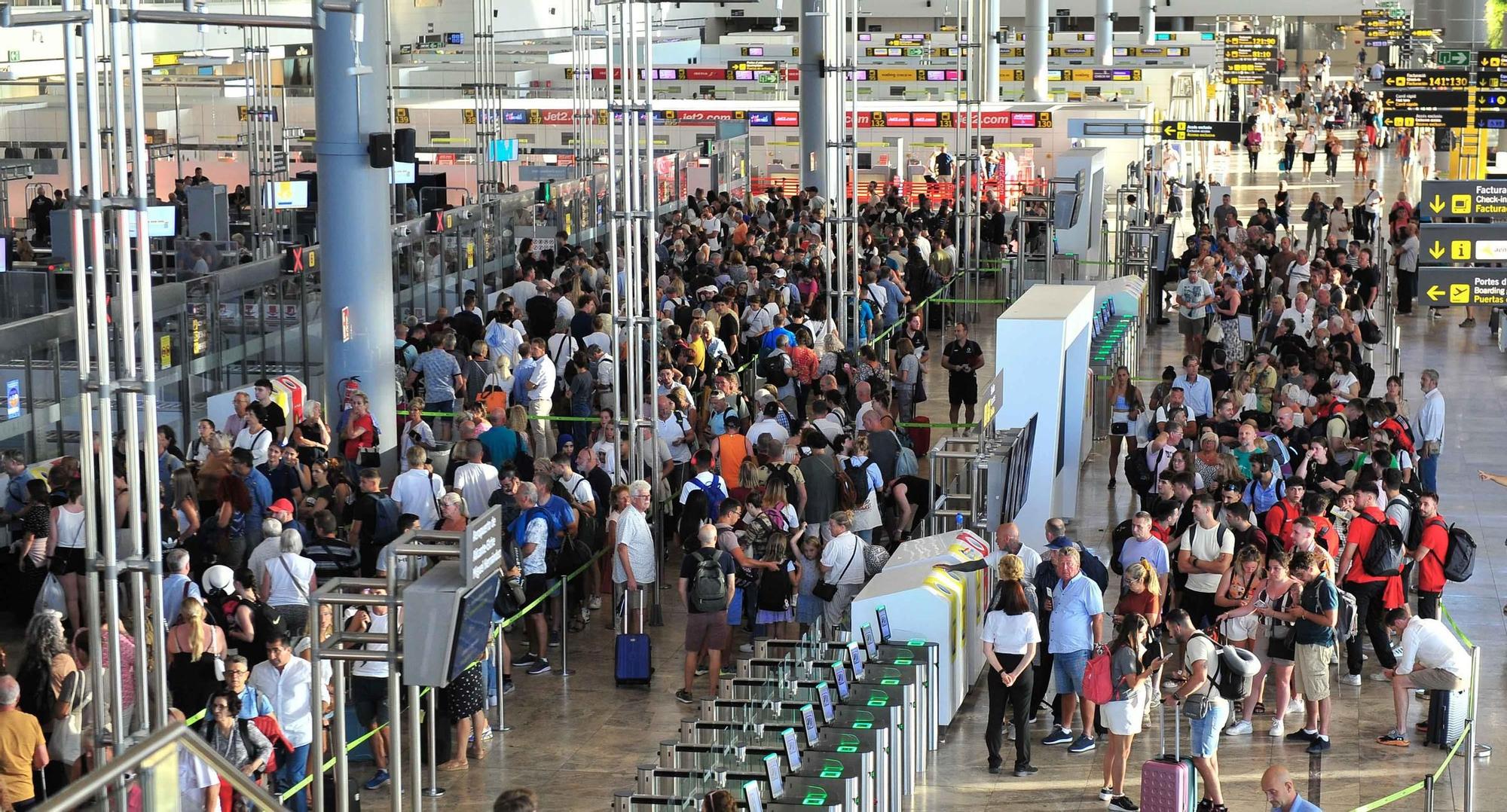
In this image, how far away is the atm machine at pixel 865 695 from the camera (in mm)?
10641

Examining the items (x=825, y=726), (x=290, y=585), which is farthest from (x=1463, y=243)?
(x=290, y=585)

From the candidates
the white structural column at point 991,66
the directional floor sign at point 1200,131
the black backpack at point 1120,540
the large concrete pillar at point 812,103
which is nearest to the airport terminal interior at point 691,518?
the black backpack at point 1120,540

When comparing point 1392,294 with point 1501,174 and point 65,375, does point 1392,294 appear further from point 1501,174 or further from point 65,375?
point 65,375

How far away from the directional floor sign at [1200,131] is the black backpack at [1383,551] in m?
26.2

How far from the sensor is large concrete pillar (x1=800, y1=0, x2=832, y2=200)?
33.8 metres

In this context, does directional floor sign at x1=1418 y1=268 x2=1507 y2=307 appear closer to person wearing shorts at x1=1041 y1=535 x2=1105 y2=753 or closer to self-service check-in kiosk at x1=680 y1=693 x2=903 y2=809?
person wearing shorts at x1=1041 y1=535 x2=1105 y2=753

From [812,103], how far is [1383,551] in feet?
74.0

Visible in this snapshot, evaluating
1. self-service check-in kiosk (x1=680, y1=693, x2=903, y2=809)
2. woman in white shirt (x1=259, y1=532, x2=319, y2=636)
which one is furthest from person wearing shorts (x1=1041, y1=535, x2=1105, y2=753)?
woman in white shirt (x1=259, y1=532, x2=319, y2=636)

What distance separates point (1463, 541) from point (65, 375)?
1211 centimetres

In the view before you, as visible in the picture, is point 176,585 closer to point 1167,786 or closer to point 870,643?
point 870,643

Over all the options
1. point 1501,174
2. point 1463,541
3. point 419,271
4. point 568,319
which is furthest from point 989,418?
point 1501,174

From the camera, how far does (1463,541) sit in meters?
13.8

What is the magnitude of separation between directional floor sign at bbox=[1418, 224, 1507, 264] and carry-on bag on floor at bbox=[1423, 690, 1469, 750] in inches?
423

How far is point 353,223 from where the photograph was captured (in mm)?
17969
